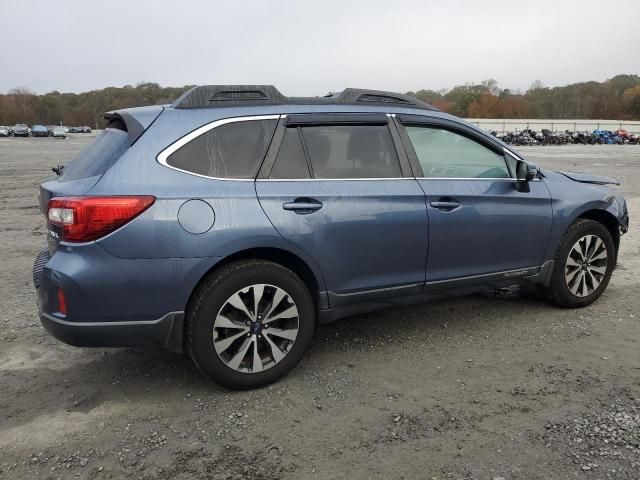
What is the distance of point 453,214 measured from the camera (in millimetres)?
3828

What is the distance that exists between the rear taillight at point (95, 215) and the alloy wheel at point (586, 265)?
3.53m

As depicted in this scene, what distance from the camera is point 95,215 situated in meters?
2.88

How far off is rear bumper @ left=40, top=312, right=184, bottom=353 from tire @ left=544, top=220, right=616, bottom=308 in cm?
316

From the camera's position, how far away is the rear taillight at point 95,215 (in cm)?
288

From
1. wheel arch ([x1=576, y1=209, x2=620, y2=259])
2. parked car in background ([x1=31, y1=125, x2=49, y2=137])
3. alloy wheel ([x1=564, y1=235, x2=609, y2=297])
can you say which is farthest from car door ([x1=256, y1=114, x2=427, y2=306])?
parked car in background ([x1=31, y1=125, x2=49, y2=137])

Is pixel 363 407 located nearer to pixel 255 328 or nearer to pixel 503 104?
pixel 255 328

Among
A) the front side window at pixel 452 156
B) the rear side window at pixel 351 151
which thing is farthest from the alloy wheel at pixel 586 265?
the rear side window at pixel 351 151

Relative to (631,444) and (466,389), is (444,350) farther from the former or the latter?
(631,444)

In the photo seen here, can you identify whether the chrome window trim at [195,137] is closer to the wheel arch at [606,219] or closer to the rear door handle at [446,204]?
the rear door handle at [446,204]

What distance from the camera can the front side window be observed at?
3891 mm

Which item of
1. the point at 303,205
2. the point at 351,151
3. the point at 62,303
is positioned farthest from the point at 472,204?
the point at 62,303

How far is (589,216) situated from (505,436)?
2643 mm

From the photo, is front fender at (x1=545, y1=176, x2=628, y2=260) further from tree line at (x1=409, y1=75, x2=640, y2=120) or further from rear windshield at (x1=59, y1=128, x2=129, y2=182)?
tree line at (x1=409, y1=75, x2=640, y2=120)

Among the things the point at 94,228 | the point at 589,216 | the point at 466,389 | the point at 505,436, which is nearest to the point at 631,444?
the point at 505,436
